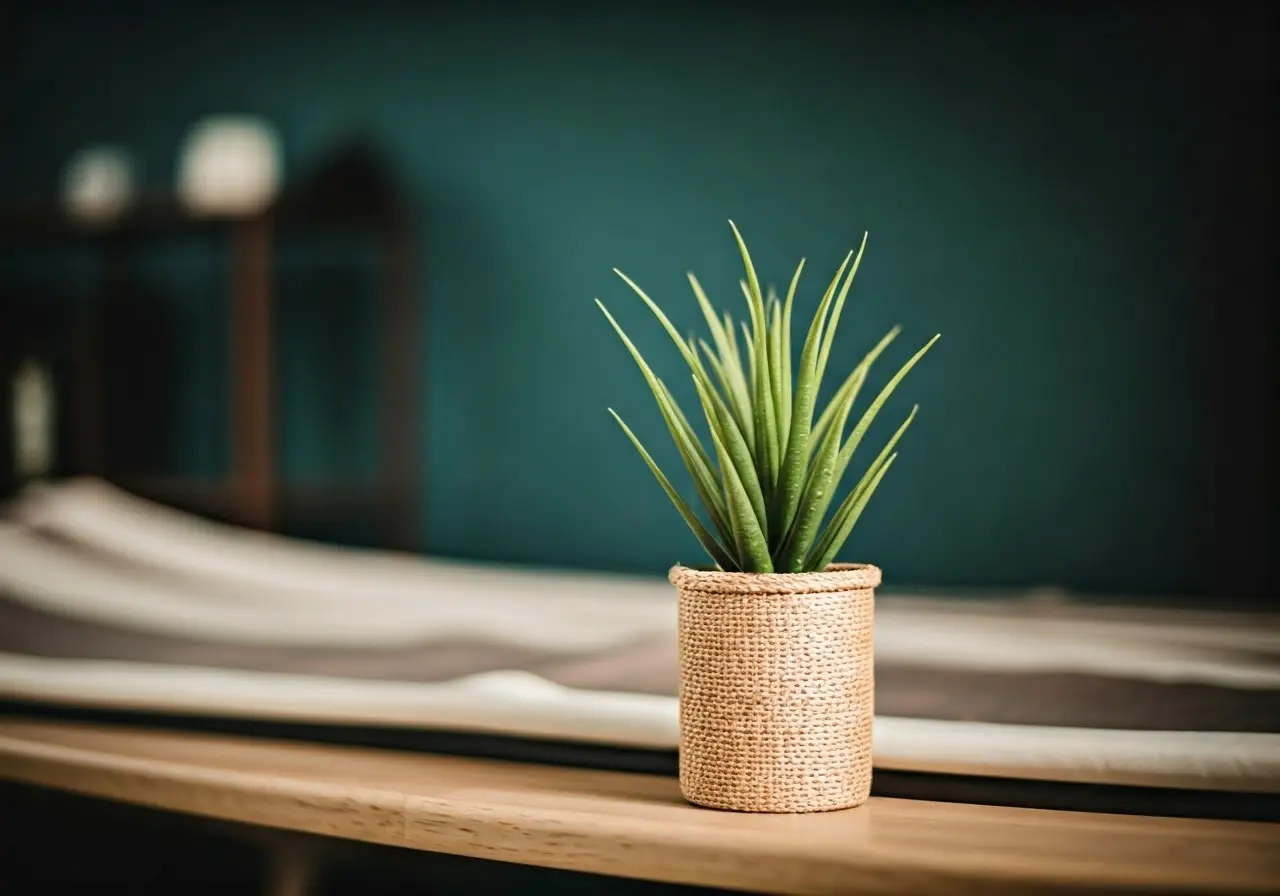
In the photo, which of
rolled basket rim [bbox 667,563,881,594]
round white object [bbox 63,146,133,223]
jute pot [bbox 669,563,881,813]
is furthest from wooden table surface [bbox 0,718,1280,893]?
round white object [bbox 63,146,133,223]

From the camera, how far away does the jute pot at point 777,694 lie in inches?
31.4

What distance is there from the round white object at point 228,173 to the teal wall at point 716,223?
319 mm

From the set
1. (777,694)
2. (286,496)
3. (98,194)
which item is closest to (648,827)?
(777,694)

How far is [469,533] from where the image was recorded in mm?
2998

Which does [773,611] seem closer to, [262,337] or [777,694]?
[777,694]

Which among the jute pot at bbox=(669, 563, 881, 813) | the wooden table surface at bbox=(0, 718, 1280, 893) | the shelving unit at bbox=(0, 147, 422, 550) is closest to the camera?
the wooden table surface at bbox=(0, 718, 1280, 893)

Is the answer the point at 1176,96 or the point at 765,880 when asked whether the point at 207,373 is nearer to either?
the point at 1176,96

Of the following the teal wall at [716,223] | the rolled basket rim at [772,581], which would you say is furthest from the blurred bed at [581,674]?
the teal wall at [716,223]

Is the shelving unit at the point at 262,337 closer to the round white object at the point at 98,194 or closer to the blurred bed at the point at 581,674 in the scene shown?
the round white object at the point at 98,194

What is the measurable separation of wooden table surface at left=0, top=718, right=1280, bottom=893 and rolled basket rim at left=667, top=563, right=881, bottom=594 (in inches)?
5.1

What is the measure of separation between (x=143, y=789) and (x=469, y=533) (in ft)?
6.74

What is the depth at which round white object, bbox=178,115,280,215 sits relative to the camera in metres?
2.74

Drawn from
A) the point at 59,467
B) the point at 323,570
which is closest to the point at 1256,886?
the point at 323,570

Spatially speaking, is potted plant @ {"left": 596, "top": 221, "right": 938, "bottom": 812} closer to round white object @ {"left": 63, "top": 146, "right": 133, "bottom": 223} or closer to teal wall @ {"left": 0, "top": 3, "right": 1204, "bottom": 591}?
teal wall @ {"left": 0, "top": 3, "right": 1204, "bottom": 591}
